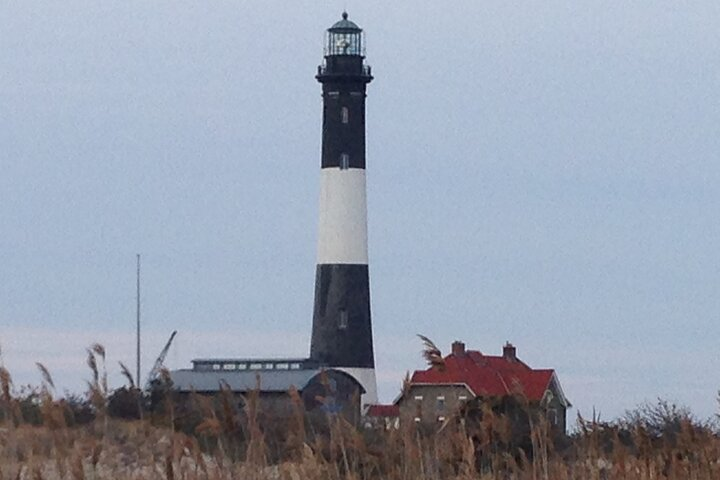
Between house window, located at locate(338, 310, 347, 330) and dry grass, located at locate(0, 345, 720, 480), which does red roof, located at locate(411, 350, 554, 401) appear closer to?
house window, located at locate(338, 310, 347, 330)

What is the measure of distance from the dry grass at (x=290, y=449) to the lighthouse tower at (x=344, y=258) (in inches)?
1261

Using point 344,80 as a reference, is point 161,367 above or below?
below

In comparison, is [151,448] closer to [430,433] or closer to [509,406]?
[430,433]

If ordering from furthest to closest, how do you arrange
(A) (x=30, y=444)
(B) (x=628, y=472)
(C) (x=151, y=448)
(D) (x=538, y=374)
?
(D) (x=538, y=374) → (B) (x=628, y=472) → (C) (x=151, y=448) → (A) (x=30, y=444)

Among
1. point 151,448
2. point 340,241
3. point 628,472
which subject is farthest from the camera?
point 340,241

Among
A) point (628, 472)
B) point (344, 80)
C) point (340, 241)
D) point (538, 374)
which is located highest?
point (344, 80)

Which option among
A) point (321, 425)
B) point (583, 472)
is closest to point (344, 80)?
point (321, 425)

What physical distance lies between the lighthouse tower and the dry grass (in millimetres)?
32022

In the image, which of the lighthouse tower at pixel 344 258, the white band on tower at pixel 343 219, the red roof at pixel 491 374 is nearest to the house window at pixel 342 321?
the lighthouse tower at pixel 344 258

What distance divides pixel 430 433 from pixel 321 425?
4.31 m

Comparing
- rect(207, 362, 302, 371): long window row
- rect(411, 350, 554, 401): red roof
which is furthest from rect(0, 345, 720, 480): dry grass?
rect(207, 362, 302, 371): long window row

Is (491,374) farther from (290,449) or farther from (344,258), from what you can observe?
(290,449)

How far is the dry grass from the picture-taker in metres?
6.37

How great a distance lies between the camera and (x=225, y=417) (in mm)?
6609
